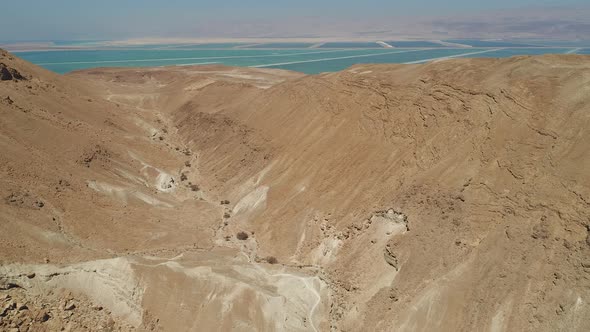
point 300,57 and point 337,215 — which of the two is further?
point 300,57

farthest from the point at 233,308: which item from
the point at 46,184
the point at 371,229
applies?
the point at 46,184

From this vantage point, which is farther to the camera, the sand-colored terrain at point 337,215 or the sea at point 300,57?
the sea at point 300,57

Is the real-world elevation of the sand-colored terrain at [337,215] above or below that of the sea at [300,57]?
above

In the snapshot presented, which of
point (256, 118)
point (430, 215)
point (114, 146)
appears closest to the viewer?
point (430, 215)

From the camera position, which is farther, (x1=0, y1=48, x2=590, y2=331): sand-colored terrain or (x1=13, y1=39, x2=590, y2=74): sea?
(x1=13, y1=39, x2=590, y2=74): sea

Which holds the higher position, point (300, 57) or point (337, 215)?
point (337, 215)

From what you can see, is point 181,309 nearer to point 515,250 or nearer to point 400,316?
point 400,316

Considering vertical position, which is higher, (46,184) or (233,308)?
(46,184)

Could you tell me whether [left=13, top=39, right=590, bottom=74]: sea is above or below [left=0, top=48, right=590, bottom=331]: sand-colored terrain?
below
